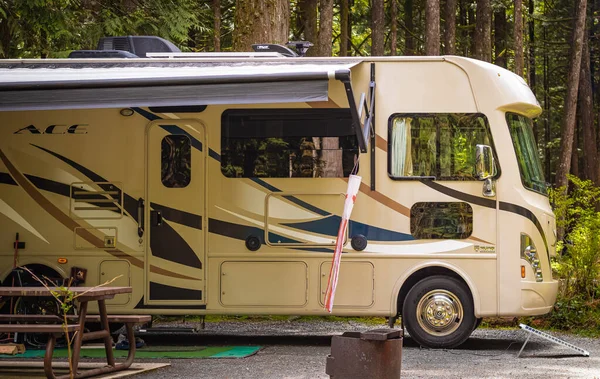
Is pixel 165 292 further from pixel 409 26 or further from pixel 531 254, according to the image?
pixel 409 26

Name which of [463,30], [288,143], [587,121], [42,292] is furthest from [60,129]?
[587,121]

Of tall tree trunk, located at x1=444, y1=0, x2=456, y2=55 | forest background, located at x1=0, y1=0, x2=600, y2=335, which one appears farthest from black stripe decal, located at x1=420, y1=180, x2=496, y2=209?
tall tree trunk, located at x1=444, y1=0, x2=456, y2=55

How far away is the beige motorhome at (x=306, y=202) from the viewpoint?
1026 cm

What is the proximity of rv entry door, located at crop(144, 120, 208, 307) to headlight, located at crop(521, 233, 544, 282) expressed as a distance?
134 inches

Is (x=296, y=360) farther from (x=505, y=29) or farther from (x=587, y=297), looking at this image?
(x=505, y=29)

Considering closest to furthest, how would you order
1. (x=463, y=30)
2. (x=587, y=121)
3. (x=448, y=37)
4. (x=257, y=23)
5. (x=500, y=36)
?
(x=257, y=23) < (x=448, y=37) < (x=587, y=121) < (x=463, y=30) < (x=500, y=36)

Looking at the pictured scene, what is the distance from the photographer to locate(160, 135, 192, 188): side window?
34.6 feet

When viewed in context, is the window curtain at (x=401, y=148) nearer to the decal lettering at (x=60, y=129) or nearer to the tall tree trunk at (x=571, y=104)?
the decal lettering at (x=60, y=129)

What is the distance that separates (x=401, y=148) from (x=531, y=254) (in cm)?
178

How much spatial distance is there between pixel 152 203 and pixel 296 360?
7.93ft

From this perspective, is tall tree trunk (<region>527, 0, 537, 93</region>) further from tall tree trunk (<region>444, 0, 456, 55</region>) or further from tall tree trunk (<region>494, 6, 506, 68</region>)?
tall tree trunk (<region>444, 0, 456, 55</region>)

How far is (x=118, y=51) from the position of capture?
428 inches

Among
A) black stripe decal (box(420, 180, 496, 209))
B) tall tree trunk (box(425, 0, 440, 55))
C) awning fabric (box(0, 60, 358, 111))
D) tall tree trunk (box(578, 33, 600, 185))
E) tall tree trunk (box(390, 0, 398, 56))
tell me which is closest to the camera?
awning fabric (box(0, 60, 358, 111))

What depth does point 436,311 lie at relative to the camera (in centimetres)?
1032
